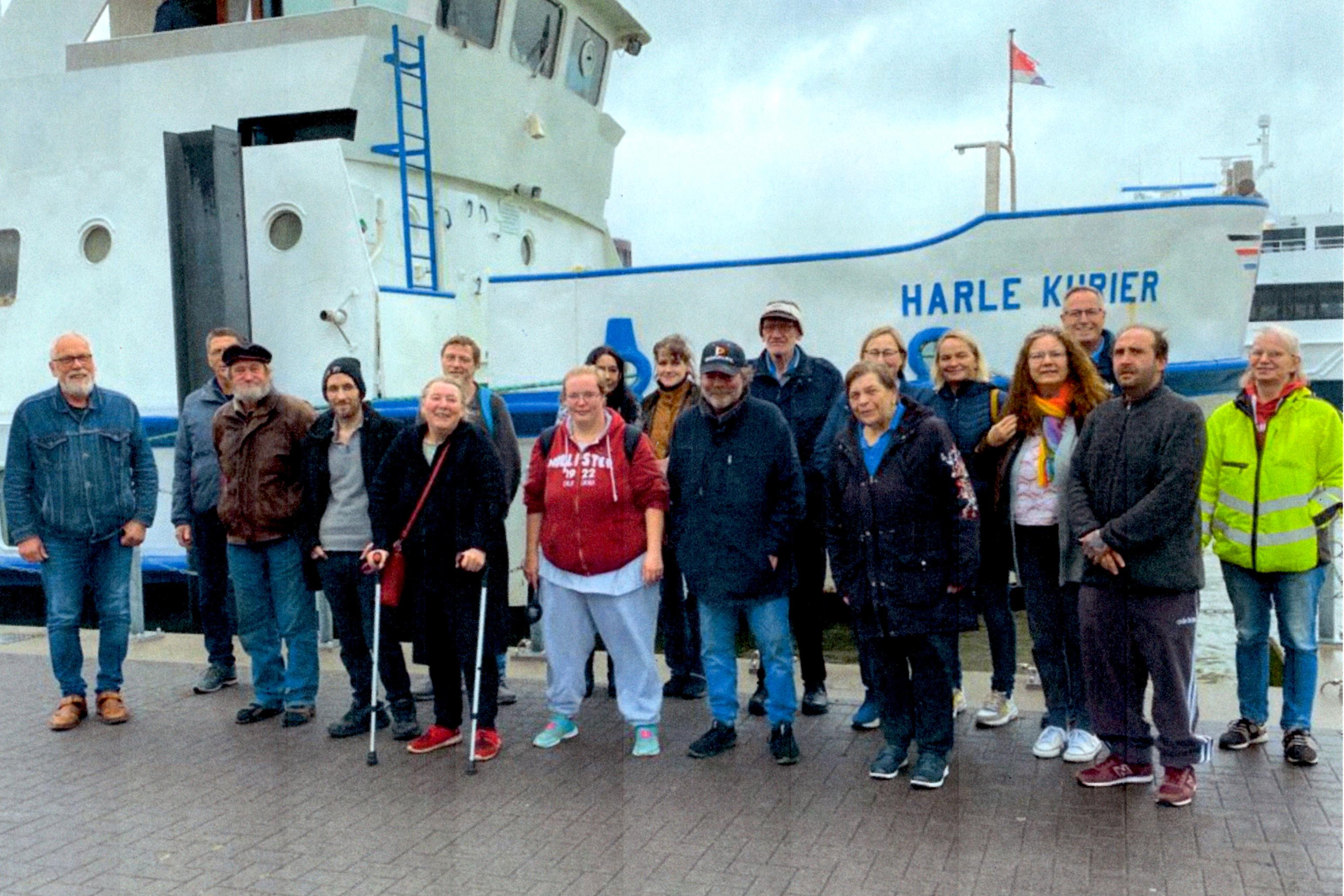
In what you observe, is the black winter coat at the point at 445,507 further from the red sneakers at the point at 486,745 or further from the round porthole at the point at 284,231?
the round porthole at the point at 284,231

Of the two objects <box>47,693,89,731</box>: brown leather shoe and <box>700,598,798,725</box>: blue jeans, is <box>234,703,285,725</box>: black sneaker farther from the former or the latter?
<box>700,598,798,725</box>: blue jeans

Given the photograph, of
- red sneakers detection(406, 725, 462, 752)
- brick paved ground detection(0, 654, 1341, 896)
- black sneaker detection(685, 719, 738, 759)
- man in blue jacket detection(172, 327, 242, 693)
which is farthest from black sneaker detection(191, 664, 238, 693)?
black sneaker detection(685, 719, 738, 759)

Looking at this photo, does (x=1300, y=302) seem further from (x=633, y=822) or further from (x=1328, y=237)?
(x=633, y=822)

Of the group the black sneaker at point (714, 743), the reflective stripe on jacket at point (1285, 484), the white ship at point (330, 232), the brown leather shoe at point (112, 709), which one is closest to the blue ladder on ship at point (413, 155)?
the white ship at point (330, 232)

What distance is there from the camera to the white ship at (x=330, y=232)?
7695mm

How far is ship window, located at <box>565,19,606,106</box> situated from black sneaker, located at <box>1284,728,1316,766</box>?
335 inches

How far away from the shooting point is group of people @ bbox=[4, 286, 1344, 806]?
4258 millimetres

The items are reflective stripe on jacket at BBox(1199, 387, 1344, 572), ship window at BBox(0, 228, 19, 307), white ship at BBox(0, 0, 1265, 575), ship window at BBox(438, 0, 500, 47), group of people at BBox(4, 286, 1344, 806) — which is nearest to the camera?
group of people at BBox(4, 286, 1344, 806)

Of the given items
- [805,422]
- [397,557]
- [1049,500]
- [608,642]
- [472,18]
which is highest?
[472,18]

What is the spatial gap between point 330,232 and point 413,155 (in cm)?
95

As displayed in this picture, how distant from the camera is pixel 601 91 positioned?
11.9m

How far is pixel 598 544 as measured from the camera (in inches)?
189

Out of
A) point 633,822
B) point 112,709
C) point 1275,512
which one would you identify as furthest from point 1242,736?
point 112,709

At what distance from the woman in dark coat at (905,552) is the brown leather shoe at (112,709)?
3.34 m
